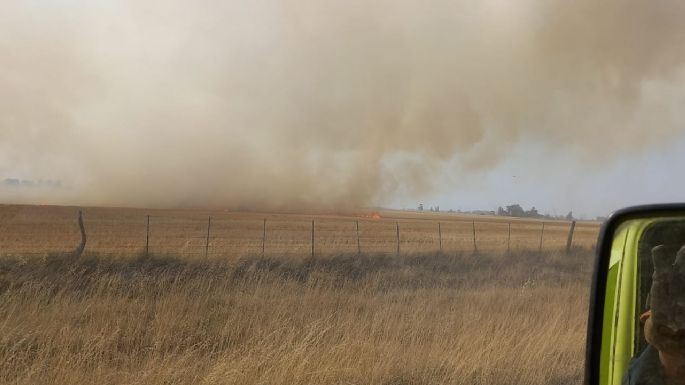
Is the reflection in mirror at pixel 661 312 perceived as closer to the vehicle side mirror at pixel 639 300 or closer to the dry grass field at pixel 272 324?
the vehicle side mirror at pixel 639 300

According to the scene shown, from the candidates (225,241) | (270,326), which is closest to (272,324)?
(270,326)

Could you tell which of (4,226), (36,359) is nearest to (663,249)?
(36,359)

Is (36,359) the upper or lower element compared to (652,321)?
lower

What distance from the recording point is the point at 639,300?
1910 mm

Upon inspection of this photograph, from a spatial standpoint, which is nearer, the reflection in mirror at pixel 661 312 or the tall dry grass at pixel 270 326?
the reflection in mirror at pixel 661 312

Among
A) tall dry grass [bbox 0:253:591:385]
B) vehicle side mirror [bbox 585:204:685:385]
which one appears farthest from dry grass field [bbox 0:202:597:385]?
vehicle side mirror [bbox 585:204:685:385]

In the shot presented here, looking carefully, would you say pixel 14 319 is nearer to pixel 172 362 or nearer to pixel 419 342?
pixel 172 362

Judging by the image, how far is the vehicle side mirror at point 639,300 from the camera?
5.61ft

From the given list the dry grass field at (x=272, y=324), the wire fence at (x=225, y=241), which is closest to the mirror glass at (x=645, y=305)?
the dry grass field at (x=272, y=324)

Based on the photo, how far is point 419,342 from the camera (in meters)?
6.93

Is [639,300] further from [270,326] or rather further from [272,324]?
[272,324]

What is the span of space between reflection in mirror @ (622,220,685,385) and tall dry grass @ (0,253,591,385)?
3.65 metres

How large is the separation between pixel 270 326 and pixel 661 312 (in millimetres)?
6271

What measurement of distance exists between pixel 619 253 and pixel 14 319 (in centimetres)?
731
